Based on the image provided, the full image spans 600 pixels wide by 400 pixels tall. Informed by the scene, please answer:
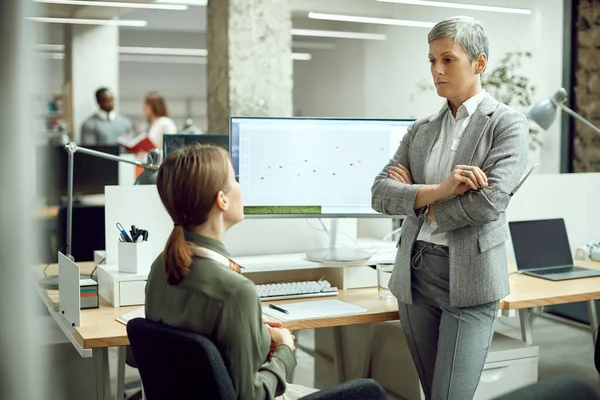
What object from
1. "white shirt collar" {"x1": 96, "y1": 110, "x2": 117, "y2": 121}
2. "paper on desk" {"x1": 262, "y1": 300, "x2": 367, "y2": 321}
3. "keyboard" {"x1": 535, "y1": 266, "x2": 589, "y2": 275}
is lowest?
"paper on desk" {"x1": 262, "y1": 300, "x2": 367, "y2": 321}

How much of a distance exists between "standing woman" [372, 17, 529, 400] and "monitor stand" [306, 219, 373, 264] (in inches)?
20.1

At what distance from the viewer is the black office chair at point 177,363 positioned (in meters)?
1.25

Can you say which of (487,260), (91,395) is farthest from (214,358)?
(91,395)

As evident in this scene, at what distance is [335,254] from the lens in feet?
8.32

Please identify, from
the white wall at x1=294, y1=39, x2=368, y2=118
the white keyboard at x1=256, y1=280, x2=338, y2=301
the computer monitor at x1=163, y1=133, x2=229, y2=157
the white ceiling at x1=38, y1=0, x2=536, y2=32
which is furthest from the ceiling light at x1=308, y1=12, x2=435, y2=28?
the white keyboard at x1=256, y1=280, x2=338, y2=301

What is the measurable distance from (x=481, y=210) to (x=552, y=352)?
240cm

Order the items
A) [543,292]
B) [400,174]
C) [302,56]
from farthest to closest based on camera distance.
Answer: [302,56] → [543,292] → [400,174]

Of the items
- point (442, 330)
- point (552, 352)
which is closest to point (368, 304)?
point (442, 330)

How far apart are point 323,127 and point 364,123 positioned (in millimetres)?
134

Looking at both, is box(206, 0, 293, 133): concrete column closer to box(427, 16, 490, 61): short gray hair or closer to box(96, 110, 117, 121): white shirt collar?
box(427, 16, 490, 61): short gray hair

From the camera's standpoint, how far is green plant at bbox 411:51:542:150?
5.63 m

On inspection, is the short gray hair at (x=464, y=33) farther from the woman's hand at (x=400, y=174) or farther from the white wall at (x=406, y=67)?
the white wall at (x=406, y=67)

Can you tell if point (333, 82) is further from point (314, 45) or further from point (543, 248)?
point (543, 248)

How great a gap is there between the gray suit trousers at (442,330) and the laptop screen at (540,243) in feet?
3.38
